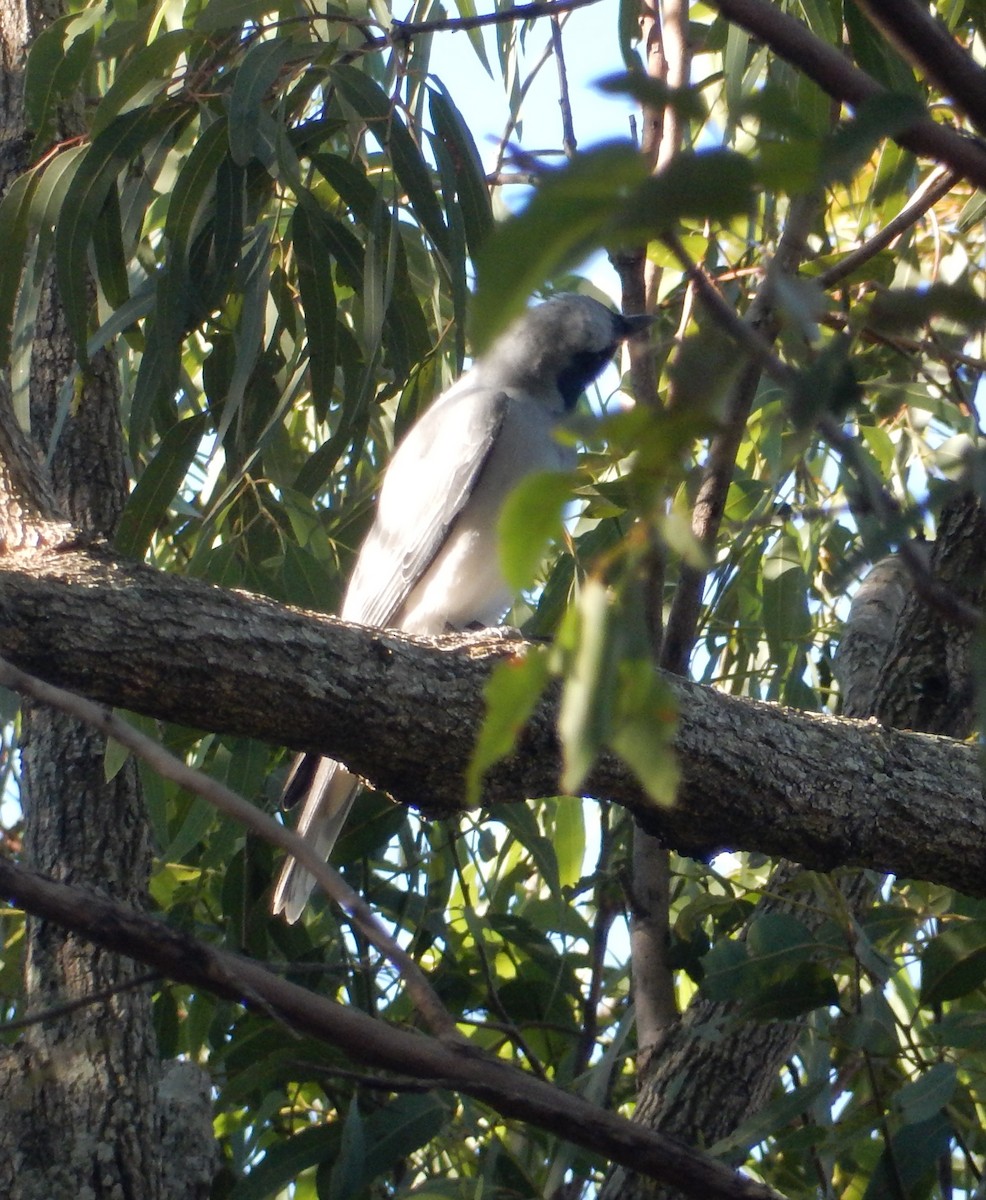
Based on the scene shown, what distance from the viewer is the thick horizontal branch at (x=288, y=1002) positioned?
39.1 inches

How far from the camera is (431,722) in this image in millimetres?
1688

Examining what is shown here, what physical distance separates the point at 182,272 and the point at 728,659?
143cm

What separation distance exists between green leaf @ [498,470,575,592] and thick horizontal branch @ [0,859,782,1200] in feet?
1.69

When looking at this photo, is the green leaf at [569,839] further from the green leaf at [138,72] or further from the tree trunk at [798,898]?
the green leaf at [138,72]

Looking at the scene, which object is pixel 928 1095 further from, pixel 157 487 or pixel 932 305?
pixel 157 487

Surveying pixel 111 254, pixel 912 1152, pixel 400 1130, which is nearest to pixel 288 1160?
pixel 400 1130

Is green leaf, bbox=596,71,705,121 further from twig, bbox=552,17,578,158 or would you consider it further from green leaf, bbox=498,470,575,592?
twig, bbox=552,17,578,158

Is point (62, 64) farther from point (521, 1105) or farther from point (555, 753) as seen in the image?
point (521, 1105)

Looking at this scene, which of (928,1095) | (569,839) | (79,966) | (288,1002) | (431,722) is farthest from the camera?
(569,839)

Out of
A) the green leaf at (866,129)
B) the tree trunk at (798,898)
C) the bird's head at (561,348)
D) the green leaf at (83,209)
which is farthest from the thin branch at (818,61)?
the bird's head at (561,348)

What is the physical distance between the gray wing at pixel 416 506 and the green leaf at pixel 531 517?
2238 mm

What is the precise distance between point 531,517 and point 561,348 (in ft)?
8.81

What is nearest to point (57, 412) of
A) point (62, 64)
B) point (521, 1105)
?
point (62, 64)

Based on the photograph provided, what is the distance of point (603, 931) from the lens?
257cm
